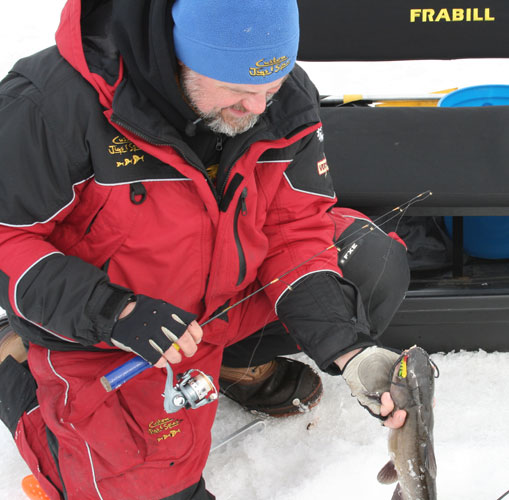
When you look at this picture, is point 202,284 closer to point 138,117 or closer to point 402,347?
point 138,117

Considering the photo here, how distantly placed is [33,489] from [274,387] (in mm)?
1013

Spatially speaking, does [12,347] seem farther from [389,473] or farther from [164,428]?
[389,473]

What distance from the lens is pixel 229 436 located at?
2514mm

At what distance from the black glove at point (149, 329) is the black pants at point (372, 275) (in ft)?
2.40

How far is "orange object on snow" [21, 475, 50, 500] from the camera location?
2145mm

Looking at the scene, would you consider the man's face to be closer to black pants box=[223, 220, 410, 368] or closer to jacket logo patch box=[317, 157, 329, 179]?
jacket logo patch box=[317, 157, 329, 179]

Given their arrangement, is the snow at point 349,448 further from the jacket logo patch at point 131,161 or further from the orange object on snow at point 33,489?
the jacket logo patch at point 131,161

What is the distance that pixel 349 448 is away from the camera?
240 cm

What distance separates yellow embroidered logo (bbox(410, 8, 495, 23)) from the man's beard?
1.73 metres

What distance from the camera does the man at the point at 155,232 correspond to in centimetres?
179

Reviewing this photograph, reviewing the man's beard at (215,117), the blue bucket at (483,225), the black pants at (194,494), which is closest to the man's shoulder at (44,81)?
the man's beard at (215,117)

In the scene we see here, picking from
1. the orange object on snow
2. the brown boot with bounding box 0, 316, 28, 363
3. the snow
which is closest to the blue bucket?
the snow

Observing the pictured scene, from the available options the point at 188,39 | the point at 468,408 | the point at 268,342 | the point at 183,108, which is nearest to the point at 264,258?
the point at 268,342

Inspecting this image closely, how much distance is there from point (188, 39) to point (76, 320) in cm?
85
